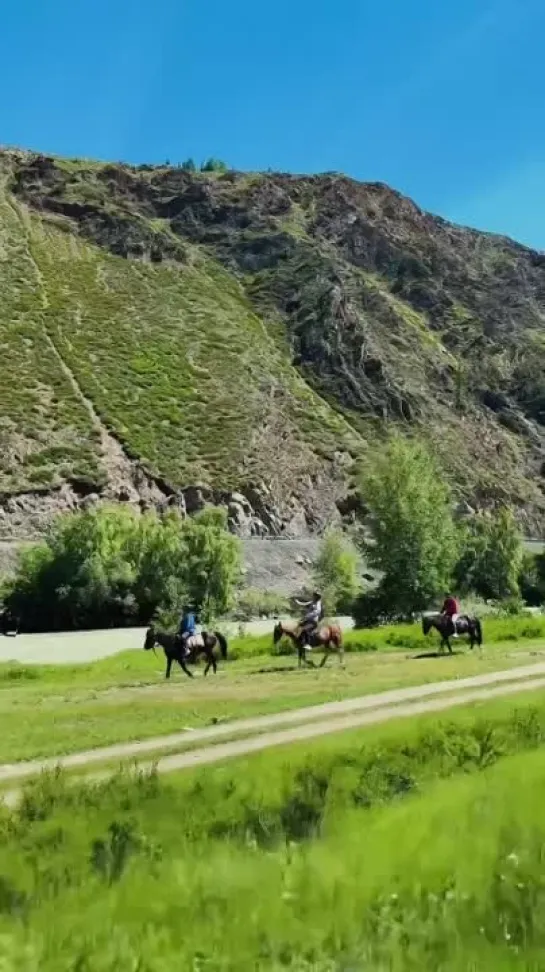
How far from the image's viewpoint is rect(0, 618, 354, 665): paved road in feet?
159

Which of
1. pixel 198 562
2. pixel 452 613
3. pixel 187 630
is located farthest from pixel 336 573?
pixel 187 630

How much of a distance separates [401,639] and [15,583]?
111 feet

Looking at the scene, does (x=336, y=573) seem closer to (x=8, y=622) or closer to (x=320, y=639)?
Result: (x=8, y=622)

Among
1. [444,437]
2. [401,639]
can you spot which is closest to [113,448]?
[444,437]

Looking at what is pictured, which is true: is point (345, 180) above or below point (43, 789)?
above

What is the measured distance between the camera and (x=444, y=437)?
125 m

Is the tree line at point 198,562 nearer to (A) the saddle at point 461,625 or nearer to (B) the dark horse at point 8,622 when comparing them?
(B) the dark horse at point 8,622

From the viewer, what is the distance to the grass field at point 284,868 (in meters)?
5.93

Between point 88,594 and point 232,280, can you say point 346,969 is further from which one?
point 232,280

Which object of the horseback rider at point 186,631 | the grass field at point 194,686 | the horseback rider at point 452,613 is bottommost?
the grass field at point 194,686

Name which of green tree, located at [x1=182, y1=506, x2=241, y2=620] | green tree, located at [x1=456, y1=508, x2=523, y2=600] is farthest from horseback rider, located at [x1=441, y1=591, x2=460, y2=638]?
green tree, located at [x1=456, y1=508, x2=523, y2=600]

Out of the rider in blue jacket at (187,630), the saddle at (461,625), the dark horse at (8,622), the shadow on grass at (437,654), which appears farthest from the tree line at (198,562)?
the rider in blue jacket at (187,630)

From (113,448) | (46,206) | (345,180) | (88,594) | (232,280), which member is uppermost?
(345,180)

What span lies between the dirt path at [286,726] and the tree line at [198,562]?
33765mm
